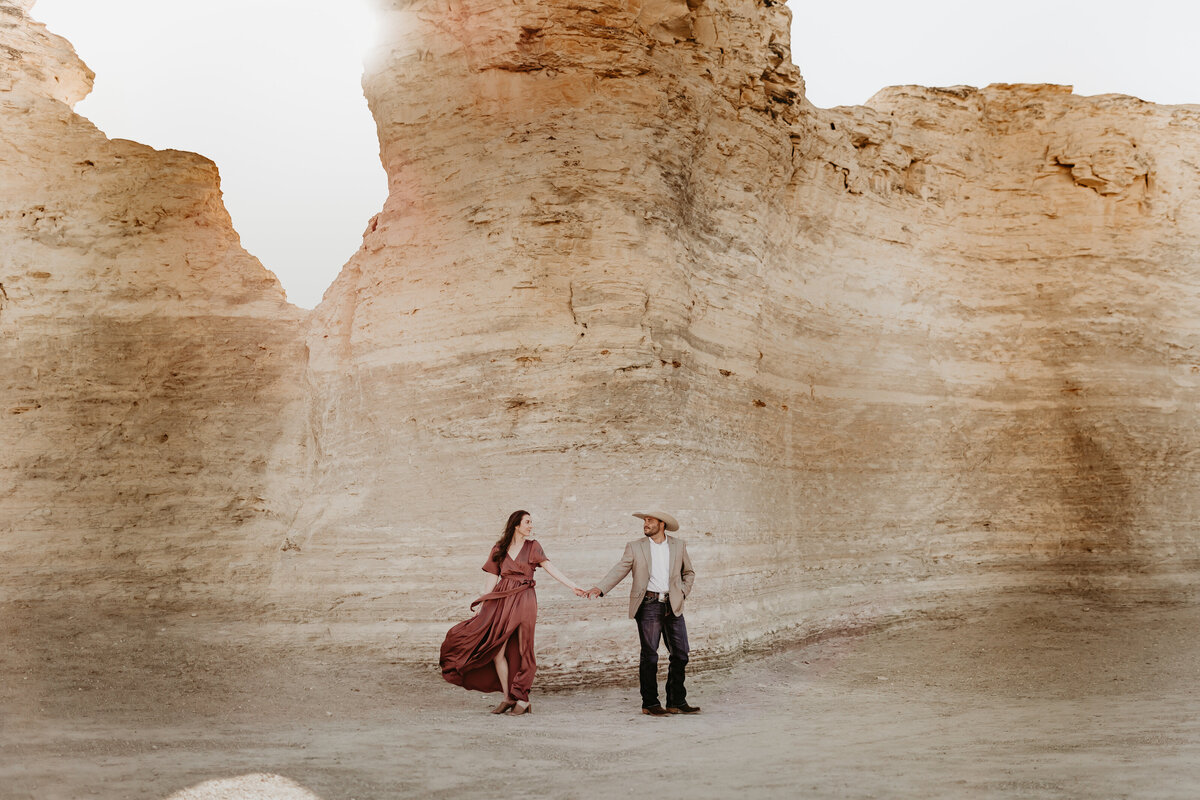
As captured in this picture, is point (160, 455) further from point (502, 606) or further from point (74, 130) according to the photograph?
point (502, 606)

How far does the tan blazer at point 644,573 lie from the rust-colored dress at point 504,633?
54cm

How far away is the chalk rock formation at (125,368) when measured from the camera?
36.0ft

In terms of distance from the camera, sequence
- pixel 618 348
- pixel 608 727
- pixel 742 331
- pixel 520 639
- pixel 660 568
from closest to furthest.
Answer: pixel 608 727 < pixel 520 639 < pixel 660 568 < pixel 618 348 < pixel 742 331

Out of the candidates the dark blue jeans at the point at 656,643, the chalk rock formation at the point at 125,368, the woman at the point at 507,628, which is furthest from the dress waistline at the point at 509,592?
the chalk rock formation at the point at 125,368

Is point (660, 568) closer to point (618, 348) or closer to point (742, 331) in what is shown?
point (618, 348)

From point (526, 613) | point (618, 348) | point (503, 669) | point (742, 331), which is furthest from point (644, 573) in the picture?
point (742, 331)

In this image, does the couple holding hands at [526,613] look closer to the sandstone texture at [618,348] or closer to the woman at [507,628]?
the woman at [507,628]

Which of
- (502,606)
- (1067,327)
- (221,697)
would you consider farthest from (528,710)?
(1067,327)

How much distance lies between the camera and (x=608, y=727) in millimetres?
6945

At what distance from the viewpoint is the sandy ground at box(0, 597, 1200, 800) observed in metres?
5.37

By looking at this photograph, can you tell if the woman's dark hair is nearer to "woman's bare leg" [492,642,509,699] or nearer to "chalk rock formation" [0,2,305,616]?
"woman's bare leg" [492,642,509,699]

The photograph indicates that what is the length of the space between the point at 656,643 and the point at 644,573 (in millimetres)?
491

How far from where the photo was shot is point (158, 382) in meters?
11.9

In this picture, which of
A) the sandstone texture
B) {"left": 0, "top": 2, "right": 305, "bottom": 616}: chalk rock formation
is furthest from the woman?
{"left": 0, "top": 2, "right": 305, "bottom": 616}: chalk rock formation
